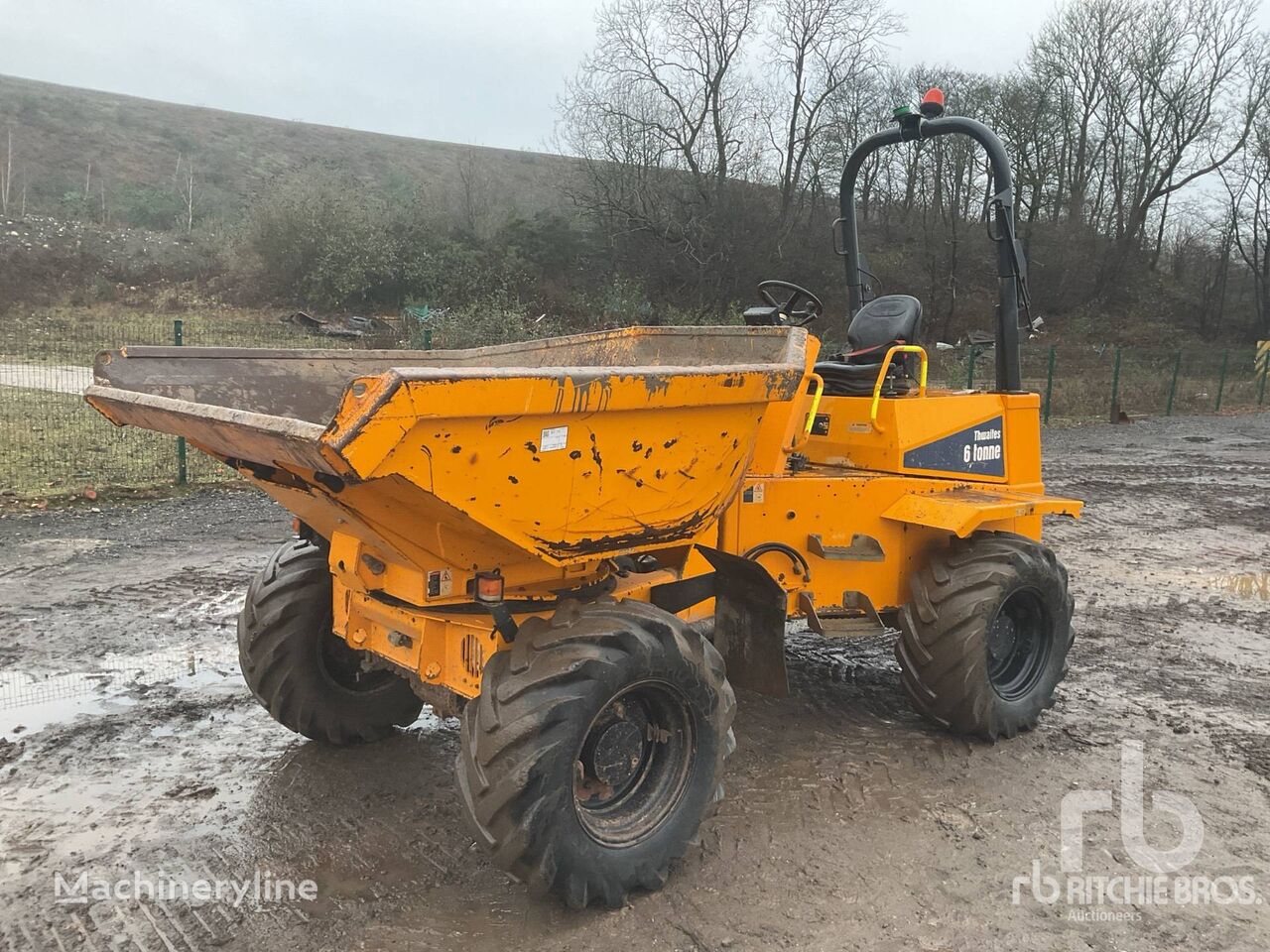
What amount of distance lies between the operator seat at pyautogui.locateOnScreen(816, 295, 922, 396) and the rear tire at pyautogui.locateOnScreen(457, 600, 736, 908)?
5.78 ft

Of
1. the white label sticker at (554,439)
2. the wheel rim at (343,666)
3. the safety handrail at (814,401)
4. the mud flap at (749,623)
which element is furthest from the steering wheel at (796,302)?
the wheel rim at (343,666)

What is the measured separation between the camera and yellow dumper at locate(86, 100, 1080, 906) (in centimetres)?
251

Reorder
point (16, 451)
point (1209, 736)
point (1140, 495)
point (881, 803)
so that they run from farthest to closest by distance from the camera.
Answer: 1. point (1140, 495)
2. point (16, 451)
3. point (1209, 736)
4. point (881, 803)

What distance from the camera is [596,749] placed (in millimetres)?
2922

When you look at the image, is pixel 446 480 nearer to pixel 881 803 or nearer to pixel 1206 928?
pixel 881 803

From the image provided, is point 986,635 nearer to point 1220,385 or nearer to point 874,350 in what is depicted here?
point 874,350

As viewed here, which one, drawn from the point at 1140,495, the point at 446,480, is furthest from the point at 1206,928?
the point at 1140,495

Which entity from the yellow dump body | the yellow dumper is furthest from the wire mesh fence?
the yellow dump body

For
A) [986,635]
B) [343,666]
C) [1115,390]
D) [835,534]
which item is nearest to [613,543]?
[835,534]

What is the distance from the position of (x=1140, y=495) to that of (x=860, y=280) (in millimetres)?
6801

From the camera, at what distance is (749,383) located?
2922mm
